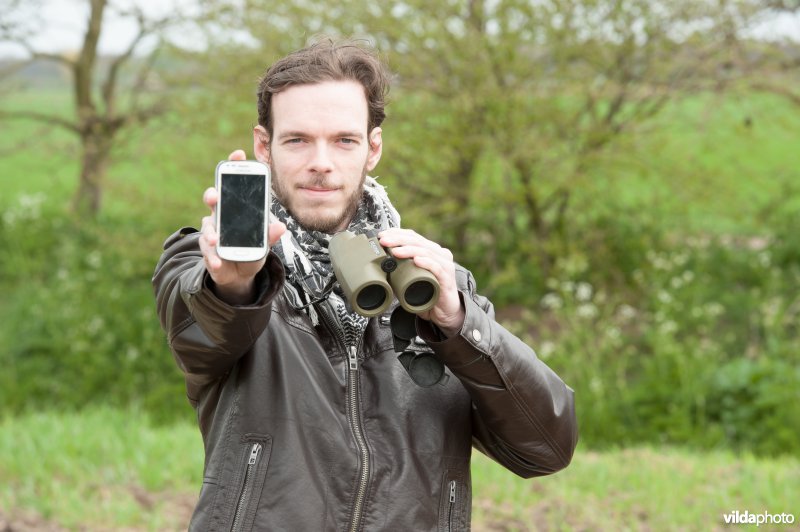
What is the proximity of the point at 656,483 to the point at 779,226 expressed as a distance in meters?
4.72

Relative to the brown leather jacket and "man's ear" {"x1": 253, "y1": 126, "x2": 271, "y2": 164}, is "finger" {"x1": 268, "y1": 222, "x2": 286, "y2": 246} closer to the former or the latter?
the brown leather jacket

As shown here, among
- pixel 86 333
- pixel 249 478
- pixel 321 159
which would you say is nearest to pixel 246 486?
pixel 249 478

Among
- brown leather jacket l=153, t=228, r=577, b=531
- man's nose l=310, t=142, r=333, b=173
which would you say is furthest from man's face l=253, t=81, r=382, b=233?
brown leather jacket l=153, t=228, r=577, b=531

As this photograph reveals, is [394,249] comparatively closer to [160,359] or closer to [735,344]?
[735,344]

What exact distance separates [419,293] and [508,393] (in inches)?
11.9

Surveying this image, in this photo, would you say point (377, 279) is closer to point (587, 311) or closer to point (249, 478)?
point (249, 478)

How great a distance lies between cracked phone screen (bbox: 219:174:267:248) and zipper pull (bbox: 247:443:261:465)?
0.48m

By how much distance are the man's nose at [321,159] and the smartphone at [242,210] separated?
346 mm

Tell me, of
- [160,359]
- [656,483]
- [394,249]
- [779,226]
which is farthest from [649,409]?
[394,249]

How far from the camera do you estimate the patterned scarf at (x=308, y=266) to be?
218 centimetres

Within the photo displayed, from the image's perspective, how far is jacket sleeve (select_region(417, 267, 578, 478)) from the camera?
209 centimetres

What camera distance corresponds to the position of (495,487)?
548cm

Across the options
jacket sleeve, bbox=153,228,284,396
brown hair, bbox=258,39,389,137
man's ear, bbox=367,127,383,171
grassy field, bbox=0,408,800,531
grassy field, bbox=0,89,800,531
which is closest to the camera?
jacket sleeve, bbox=153,228,284,396

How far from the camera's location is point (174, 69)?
11500mm
